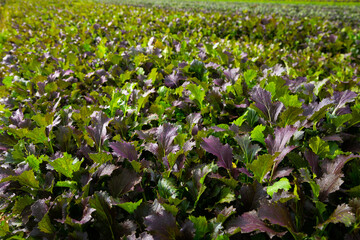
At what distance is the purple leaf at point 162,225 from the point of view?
1.07 m

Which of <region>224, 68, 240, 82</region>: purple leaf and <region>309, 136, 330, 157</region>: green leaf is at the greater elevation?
<region>224, 68, 240, 82</region>: purple leaf

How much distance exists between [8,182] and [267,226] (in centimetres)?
142

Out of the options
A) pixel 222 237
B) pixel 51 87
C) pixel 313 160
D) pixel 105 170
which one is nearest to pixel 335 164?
pixel 313 160

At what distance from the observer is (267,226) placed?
1099mm

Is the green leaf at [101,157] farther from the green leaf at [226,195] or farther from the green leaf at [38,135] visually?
the green leaf at [226,195]

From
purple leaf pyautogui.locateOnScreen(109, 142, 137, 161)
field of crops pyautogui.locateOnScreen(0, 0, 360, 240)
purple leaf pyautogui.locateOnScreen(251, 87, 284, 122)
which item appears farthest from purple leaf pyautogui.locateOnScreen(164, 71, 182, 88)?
purple leaf pyautogui.locateOnScreen(109, 142, 137, 161)

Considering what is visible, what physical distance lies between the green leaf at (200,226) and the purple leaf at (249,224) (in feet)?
0.35

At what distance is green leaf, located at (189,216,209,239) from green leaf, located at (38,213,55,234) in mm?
658

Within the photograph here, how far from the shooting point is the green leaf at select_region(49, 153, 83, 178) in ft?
4.37

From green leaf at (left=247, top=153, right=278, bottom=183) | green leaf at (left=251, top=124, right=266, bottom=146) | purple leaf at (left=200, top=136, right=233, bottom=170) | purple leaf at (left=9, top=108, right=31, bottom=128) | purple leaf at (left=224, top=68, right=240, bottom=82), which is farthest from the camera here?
purple leaf at (left=224, top=68, right=240, bottom=82)

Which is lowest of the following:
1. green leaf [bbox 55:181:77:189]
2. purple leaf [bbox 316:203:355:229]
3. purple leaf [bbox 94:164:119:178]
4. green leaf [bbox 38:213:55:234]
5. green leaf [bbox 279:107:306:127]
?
green leaf [bbox 38:213:55:234]

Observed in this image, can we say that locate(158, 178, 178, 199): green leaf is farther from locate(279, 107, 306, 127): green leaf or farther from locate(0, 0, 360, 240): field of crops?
locate(279, 107, 306, 127): green leaf

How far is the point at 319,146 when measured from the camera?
4.56 feet

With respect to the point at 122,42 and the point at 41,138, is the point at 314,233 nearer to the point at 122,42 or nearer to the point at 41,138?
the point at 41,138
